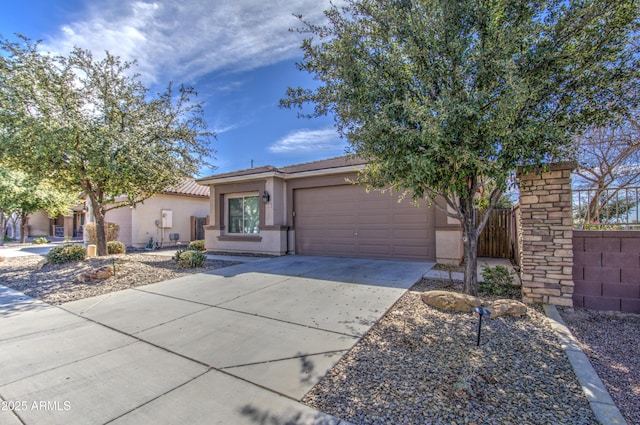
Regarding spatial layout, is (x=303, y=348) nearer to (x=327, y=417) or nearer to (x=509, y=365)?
(x=327, y=417)

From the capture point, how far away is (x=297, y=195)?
11773 millimetres

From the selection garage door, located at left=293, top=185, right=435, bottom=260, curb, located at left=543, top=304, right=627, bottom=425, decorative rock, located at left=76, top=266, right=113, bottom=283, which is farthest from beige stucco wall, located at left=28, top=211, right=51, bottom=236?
curb, located at left=543, top=304, right=627, bottom=425

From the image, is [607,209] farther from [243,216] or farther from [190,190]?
[190,190]

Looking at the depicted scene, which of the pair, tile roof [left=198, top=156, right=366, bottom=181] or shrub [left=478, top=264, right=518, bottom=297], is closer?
shrub [left=478, top=264, right=518, bottom=297]

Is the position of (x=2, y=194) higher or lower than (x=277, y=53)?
lower

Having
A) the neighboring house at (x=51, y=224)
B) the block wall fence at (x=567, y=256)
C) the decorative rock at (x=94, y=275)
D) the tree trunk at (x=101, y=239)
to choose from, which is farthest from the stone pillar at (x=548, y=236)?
the neighboring house at (x=51, y=224)

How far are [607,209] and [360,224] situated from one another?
20.6 ft

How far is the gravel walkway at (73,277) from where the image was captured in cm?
612

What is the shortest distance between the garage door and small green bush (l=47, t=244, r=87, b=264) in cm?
717

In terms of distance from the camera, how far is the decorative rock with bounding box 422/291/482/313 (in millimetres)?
4512

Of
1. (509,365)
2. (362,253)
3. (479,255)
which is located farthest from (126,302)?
(479,255)

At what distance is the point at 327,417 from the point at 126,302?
4.83 m

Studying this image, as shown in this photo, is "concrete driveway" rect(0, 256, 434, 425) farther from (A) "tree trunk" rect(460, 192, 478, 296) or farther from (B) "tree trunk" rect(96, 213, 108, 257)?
(B) "tree trunk" rect(96, 213, 108, 257)

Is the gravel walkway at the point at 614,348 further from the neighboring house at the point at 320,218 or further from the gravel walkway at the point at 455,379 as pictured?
the neighboring house at the point at 320,218
